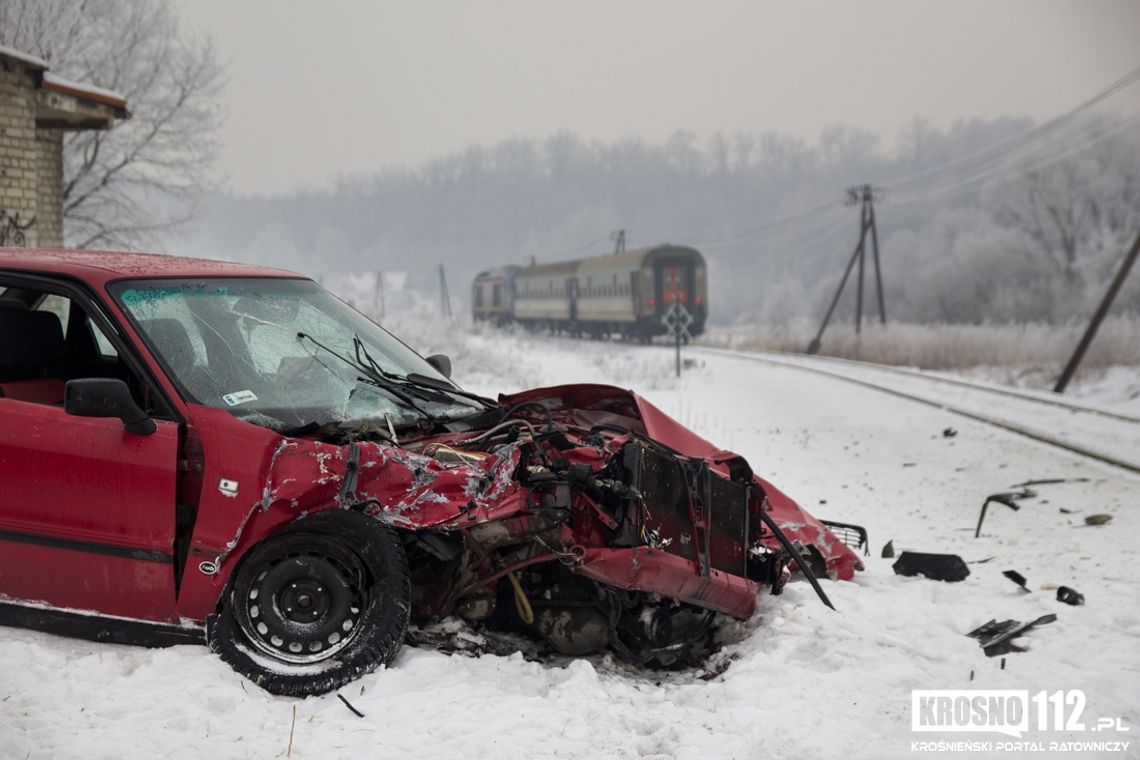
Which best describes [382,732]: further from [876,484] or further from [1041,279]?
[1041,279]

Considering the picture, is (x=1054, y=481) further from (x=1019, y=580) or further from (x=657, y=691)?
(x=657, y=691)

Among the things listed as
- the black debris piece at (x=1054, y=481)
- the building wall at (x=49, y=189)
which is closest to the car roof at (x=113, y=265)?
the black debris piece at (x=1054, y=481)

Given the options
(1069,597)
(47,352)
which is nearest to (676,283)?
(1069,597)

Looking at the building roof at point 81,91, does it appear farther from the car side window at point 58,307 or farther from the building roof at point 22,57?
the car side window at point 58,307

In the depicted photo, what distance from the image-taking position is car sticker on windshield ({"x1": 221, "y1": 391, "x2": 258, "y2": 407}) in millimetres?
4070

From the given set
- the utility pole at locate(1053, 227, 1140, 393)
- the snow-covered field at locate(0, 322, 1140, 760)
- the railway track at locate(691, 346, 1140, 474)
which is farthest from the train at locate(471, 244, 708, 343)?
the snow-covered field at locate(0, 322, 1140, 760)

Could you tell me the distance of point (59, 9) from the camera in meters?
28.9

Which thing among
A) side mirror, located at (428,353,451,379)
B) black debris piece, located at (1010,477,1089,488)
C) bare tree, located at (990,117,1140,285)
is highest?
bare tree, located at (990,117,1140,285)

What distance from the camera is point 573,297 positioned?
44.2 metres

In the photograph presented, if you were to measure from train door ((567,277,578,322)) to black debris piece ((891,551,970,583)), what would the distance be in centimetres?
3796

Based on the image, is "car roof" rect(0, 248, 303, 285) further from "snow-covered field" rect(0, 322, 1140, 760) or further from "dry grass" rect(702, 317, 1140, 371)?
"dry grass" rect(702, 317, 1140, 371)

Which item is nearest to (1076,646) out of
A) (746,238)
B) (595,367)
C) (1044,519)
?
(1044,519)

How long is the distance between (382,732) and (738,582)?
5.95 feet

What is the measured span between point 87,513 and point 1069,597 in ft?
16.9
